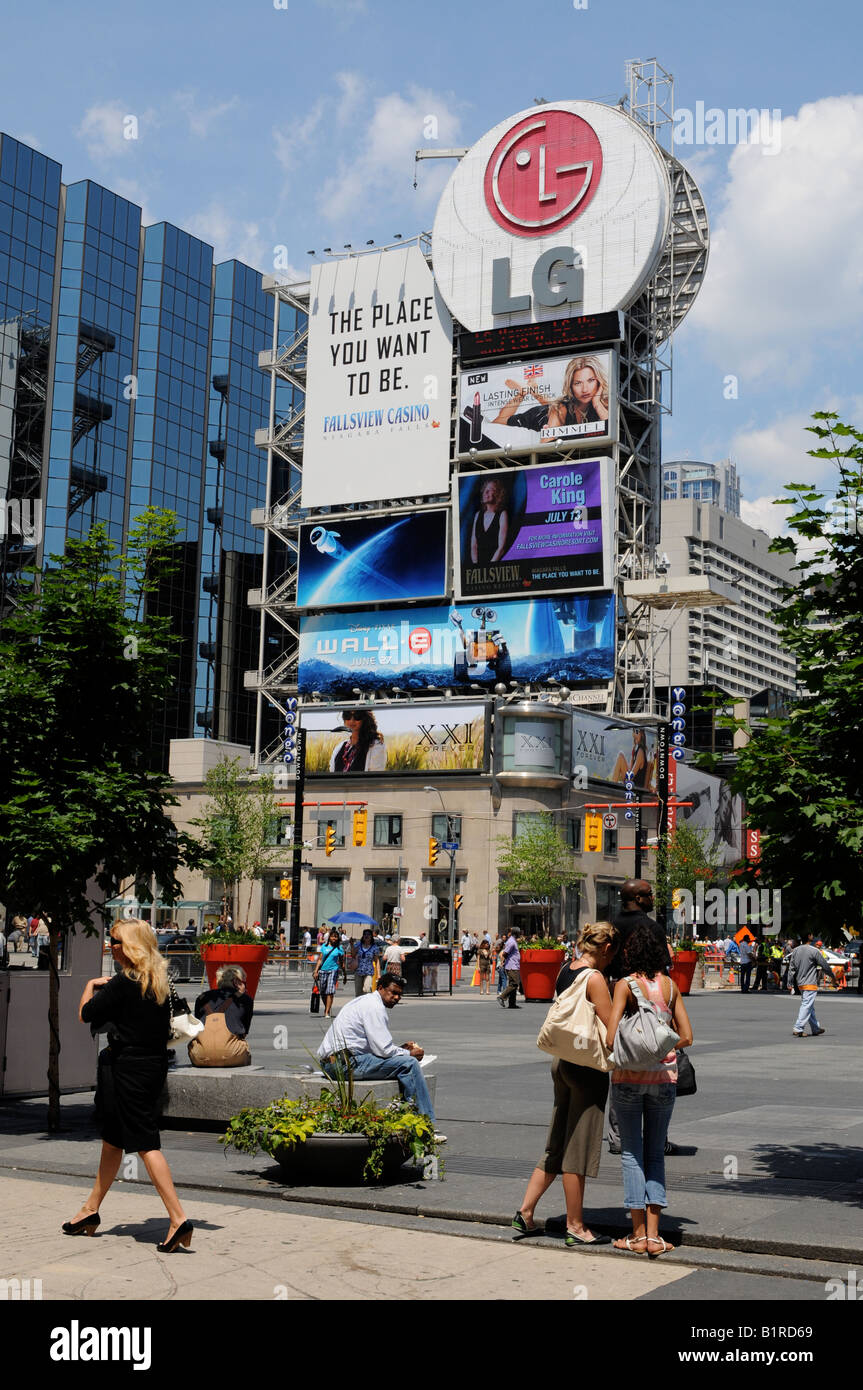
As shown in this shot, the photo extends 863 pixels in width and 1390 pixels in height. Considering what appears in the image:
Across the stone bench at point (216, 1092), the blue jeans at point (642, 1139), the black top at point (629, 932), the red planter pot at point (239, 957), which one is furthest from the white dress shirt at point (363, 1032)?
the red planter pot at point (239, 957)

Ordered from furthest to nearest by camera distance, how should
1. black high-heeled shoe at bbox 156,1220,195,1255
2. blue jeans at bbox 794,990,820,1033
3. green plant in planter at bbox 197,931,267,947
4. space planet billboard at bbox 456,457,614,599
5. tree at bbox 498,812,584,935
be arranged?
space planet billboard at bbox 456,457,614,599 < tree at bbox 498,812,584,935 < green plant in planter at bbox 197,931,267,947 < blue jeans at bbox 794,990,820,1033 < black high-heeled shoe at bbox 156,1220,195,1255

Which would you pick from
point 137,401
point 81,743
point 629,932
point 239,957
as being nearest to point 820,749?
point 629,932

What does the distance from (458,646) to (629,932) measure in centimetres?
6591

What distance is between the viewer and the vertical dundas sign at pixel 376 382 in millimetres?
77438

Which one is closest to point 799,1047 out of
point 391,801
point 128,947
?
point 128,947

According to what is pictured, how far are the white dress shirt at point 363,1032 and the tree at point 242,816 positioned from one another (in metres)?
54.3

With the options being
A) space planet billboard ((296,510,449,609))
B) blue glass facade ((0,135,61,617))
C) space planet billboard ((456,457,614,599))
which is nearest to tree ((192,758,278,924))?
space planet billboard ((296,510,449,609))

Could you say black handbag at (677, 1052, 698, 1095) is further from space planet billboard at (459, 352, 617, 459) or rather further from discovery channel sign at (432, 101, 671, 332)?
discovery channel sign at (432, 101, 671, 332)

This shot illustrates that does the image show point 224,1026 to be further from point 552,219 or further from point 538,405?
point 552,219

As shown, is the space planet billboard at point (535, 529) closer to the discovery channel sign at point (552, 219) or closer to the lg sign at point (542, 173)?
the discovery channel sign at point (552, 219)

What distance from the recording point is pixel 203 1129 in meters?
12.9

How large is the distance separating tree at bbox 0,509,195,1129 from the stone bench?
101 centimetres

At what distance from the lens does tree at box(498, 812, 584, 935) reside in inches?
2479

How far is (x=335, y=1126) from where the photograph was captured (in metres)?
10.2
